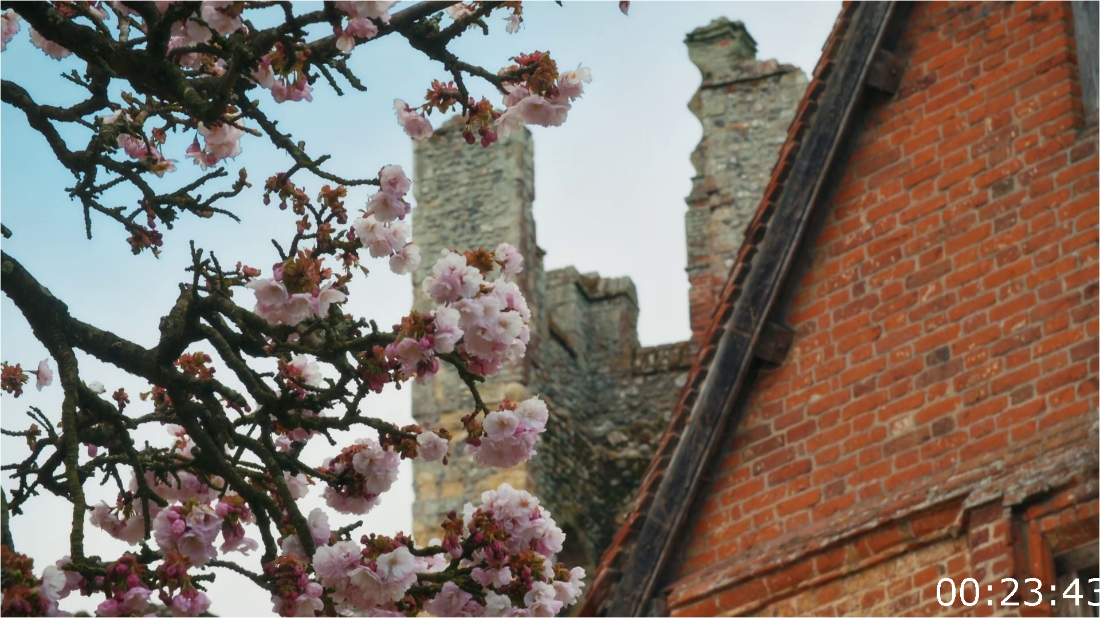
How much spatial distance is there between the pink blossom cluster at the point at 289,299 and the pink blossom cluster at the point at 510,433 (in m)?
0.66

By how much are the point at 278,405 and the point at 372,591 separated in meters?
0.79

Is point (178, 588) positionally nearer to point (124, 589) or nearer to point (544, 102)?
point (124, 589)

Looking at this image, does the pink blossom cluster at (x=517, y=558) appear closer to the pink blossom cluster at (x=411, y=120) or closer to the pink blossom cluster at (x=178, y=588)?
the pink blossom cluster at (x=178, y=588)

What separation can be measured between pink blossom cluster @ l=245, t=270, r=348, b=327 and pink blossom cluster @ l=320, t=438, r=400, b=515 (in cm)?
58

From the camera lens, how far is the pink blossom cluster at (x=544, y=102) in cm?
589

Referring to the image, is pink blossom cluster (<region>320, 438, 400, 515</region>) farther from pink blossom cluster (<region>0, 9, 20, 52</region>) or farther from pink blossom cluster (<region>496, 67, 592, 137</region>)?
pink blossom cluster (<region>0, 9, 20, 52</region>)

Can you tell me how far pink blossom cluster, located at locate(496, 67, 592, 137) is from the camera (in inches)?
232

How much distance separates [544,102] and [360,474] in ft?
4.64

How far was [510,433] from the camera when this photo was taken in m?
5.70

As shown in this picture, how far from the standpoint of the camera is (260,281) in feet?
18.0

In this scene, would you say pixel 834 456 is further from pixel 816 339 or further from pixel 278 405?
pixel 278 405

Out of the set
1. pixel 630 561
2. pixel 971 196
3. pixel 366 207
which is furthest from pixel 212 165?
pixel 971 196

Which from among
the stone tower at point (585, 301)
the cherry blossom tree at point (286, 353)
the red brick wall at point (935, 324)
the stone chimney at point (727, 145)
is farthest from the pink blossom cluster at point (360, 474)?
the stone chimney at point (727, 145)

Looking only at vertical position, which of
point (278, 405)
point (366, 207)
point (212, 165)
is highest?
point (212, 165)
